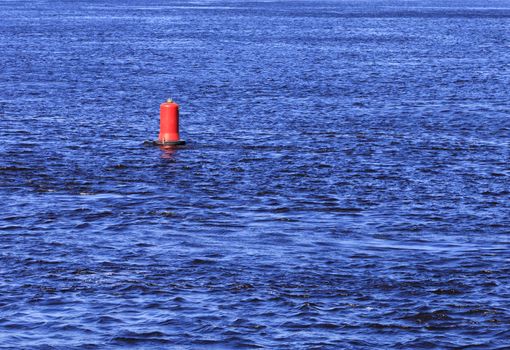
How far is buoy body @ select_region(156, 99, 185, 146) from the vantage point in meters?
35.0

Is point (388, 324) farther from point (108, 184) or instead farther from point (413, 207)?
point (108, 184)

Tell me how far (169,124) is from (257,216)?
10448 millimetres

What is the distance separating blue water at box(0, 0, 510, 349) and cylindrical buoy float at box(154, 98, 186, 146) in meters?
0.66

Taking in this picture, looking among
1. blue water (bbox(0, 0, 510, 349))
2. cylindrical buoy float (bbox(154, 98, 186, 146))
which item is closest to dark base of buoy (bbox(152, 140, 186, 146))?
cylindrical buoy float (bbox(154, 98, 186, 146))

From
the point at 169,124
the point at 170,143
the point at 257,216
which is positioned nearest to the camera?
the point at 257,216

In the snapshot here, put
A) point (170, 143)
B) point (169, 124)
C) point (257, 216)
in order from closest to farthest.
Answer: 1. point (257, 216)
2. point (169, 124)
3. point (170, 143)

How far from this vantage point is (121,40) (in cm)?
10662

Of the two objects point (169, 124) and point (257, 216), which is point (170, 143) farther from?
point (257, 216)

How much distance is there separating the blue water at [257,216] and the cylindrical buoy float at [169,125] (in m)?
0.66

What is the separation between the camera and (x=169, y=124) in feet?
117

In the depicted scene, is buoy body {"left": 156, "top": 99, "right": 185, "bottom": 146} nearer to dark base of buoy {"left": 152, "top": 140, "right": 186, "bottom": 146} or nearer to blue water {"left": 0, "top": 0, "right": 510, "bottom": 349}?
dark base of buoy {"left": 152, "top": 140, "right": 186, "bottom": 146}

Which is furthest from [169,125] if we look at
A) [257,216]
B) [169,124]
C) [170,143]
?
[257,216]

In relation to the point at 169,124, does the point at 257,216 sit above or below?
below

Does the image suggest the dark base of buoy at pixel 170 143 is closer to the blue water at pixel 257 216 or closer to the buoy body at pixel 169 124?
the buoy body at pixel 169 124
